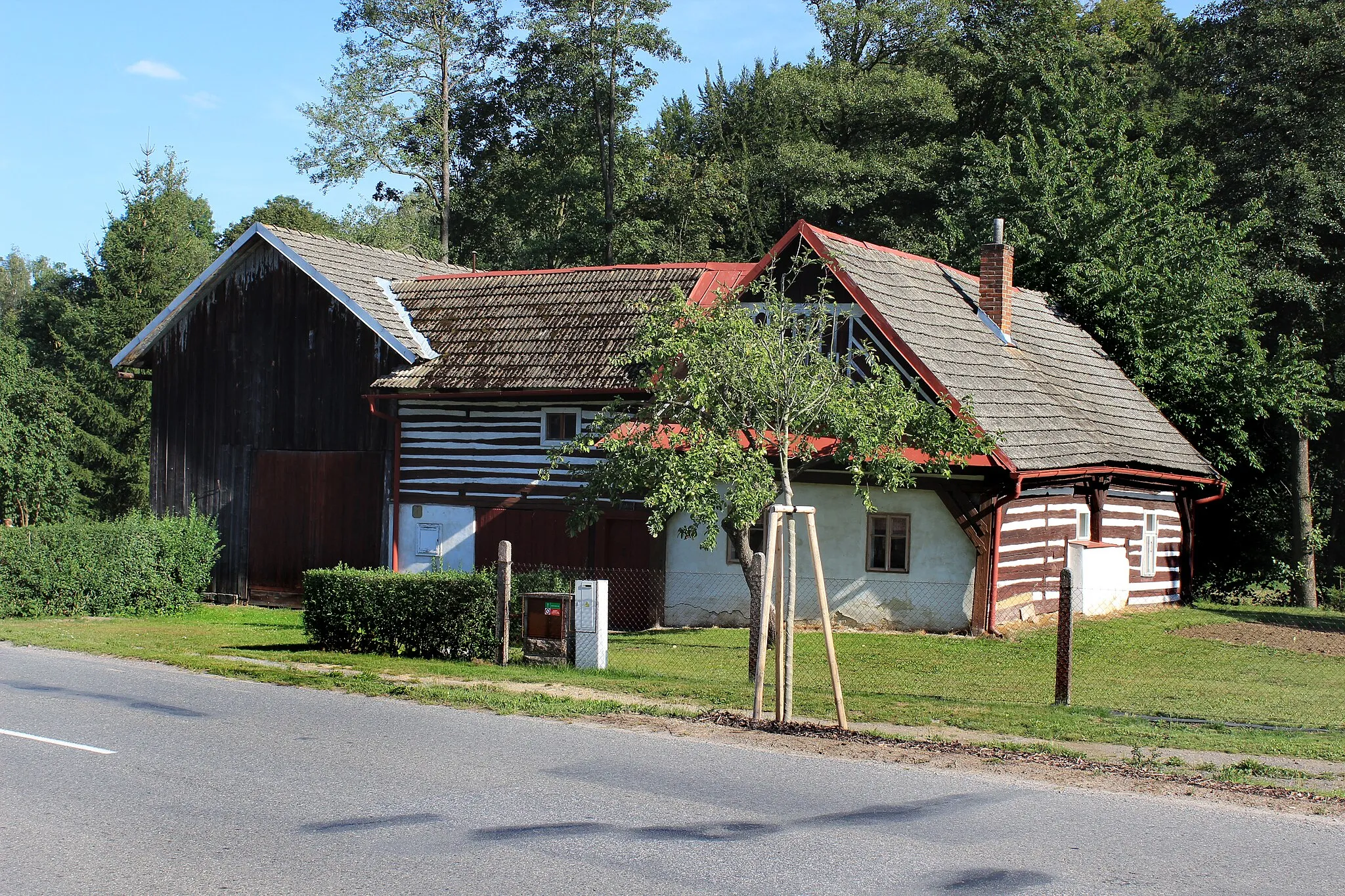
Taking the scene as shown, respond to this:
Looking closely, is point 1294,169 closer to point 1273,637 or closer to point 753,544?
point 1273,637

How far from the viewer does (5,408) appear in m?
43.3

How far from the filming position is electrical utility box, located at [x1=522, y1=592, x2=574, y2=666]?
16.6 meters

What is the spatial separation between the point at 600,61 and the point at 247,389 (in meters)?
24.3

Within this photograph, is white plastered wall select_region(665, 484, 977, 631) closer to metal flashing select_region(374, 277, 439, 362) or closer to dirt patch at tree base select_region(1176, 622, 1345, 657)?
dirt patch at tree base select_region(1176, 622, 1345, 657)

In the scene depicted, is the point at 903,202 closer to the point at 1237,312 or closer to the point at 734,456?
the point at 1237,312

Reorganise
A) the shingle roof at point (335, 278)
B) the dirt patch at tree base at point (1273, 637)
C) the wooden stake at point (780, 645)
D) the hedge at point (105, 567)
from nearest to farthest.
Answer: the wooden stake at point (780, 645) → the dirt patch at tree base at point (1273, 637) → the hedge at point (105, 567) → the shingle roof at point (335, 278)

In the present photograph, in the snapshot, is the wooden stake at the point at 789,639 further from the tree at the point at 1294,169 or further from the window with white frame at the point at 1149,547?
the tree at the point at 1294,169

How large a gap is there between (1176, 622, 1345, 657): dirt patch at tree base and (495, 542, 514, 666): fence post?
12255mm

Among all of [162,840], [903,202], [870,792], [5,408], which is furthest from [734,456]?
[5,408]

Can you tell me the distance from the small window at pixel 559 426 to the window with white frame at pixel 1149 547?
12306 mm

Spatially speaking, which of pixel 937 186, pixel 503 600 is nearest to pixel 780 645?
pixel 503 600

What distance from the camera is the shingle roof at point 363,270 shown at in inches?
1066

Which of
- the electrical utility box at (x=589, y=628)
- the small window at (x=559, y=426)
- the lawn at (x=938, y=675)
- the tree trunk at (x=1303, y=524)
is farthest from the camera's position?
the tree trunk at (x=1303, y=524)

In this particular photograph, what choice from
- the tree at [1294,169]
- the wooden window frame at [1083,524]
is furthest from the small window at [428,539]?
the tree at [1294,169]
